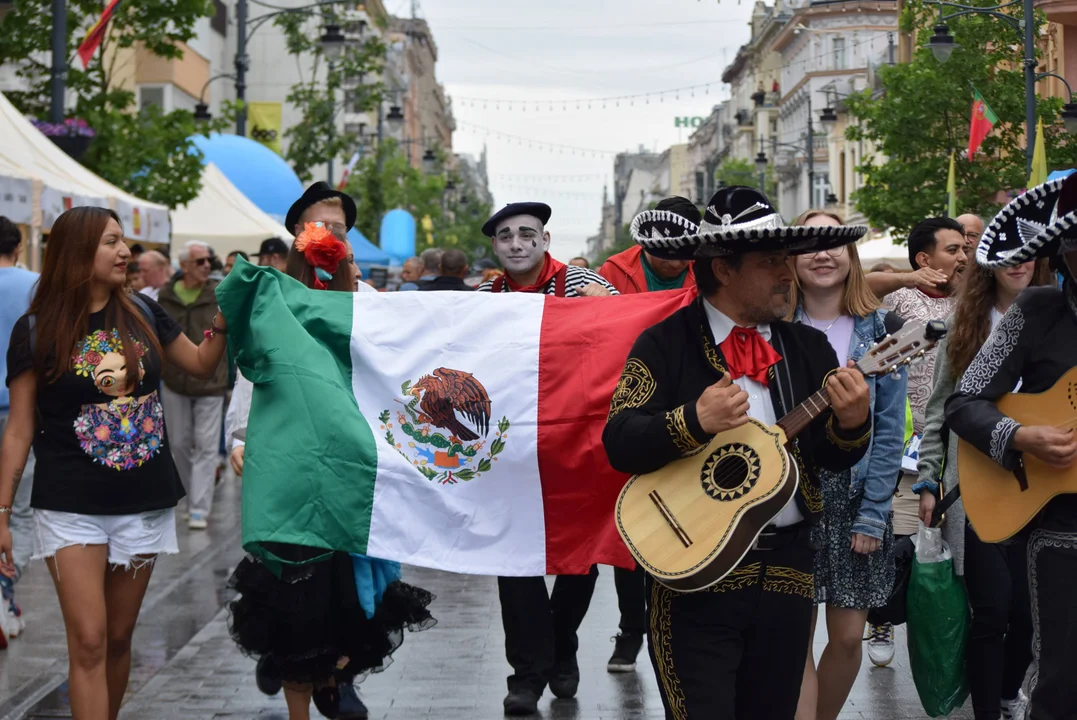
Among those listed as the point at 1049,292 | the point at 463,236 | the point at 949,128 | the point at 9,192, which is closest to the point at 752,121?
the point at 463,236

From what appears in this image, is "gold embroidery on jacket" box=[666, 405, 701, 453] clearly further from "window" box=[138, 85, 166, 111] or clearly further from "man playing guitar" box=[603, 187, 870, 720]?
"window" box=[138, 85, 166, 111]

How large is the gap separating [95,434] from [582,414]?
70.1 inches

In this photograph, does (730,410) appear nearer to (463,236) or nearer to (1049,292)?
(1049,292)

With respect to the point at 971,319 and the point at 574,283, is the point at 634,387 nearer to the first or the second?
the point at 971,319

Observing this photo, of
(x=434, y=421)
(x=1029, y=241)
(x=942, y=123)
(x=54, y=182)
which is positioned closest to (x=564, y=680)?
(x=434, y=421)

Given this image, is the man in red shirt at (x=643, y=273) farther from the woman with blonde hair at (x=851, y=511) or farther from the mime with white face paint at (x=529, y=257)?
the woman with blonde hair at (x=851, y=511)

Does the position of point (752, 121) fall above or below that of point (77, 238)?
above

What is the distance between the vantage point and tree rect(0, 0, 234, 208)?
625 inches

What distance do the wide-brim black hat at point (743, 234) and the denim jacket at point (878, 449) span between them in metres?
1.41

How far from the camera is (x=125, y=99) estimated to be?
16391mm

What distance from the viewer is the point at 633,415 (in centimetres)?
429

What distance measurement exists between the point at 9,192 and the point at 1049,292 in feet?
28.7

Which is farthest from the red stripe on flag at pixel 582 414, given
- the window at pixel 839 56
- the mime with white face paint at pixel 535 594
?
the window at pixel 839 56

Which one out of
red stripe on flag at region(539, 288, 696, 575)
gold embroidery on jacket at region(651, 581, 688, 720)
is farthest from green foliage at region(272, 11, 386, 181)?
gold embroidery on jacket at region(651, 581, 688, 720)
